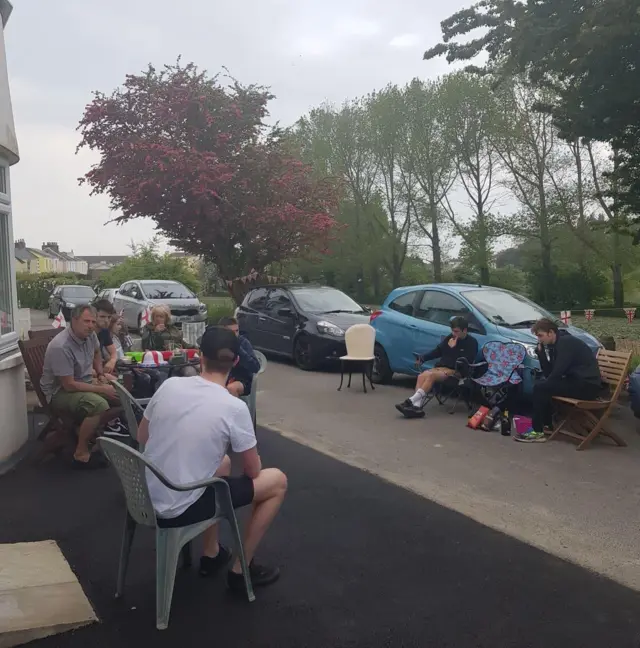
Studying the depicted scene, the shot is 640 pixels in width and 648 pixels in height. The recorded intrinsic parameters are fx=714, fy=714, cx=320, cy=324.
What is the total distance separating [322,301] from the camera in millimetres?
14125

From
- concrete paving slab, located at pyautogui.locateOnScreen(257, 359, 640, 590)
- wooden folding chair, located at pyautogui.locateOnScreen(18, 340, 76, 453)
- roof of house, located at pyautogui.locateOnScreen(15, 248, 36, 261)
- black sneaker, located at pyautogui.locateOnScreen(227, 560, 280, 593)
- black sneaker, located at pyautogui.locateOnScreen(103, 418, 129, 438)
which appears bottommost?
concrete paving slab, located at pyautogui.locateOnScreen(257, 359, 640, 590)

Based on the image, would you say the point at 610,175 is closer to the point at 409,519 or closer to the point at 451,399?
the point at 451,399

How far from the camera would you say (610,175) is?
1026 centimetres

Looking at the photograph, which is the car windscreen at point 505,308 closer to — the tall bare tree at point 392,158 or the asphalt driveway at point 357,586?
the asphalt driveway at point 357,586

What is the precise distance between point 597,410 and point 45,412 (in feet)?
18.6

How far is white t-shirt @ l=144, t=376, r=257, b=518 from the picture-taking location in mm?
3516

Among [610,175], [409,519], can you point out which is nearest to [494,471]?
[409,519]

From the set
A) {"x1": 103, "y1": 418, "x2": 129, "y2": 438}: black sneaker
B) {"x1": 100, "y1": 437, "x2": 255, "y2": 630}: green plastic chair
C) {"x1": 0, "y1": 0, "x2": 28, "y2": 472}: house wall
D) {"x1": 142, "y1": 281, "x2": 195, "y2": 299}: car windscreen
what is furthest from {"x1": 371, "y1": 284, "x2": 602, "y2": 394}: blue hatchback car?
{"x1": 142, "y1": 281, "x2": 195, "y2": 299}: car windscreen

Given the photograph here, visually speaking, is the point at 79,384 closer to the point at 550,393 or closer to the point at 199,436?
the point at 199,436

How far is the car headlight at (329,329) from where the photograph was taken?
13.0 m

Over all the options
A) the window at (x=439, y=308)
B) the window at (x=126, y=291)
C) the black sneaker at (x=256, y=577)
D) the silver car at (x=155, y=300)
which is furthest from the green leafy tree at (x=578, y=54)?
the window at (x=126, y=291)

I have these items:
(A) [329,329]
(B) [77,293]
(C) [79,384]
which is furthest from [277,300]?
(B) [77,293]

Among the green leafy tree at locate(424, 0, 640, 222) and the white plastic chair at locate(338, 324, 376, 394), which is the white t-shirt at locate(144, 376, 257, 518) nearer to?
the green leafy tree at locate(424, 0, 640, 222)

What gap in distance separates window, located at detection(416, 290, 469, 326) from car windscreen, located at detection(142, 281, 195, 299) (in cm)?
1133
